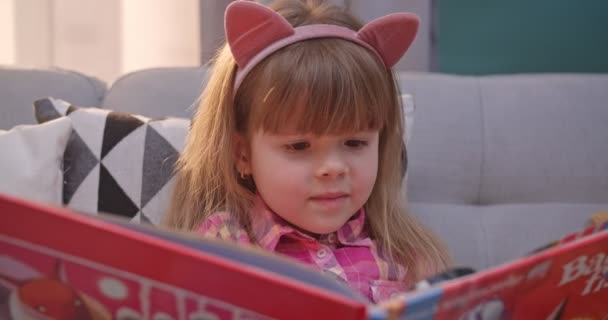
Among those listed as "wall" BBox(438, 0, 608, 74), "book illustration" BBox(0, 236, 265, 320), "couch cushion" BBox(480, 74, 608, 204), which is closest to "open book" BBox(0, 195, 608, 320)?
"book illustration" BBox(0, 236, 265, 320)

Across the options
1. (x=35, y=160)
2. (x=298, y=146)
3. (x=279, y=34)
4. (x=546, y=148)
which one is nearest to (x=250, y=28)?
(x=279, y=34)

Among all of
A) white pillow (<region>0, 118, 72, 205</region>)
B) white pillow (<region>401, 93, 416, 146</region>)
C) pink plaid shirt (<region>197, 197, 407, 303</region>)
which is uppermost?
white pillow (<region>401, 93, 416, 146</region>)

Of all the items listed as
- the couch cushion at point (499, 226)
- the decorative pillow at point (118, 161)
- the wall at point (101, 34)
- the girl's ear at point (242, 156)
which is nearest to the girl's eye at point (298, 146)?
the girl's ear at point (242, 156)

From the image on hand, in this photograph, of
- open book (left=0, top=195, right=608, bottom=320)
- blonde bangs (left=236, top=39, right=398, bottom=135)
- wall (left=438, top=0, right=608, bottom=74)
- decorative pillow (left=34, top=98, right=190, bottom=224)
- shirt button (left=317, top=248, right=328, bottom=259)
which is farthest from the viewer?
wall (left=438, top=0, right=608, bottom=74)

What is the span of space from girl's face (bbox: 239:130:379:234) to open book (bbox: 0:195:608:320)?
35 centimetres

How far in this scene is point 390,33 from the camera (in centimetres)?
97

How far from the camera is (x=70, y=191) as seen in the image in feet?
3.62

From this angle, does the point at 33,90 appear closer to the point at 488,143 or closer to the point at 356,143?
the point at 356,143

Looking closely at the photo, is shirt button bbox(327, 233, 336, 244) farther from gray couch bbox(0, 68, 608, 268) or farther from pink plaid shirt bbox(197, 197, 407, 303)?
gray couch bbox(0, 68, 608, 268)

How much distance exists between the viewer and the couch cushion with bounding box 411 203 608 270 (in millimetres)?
1194

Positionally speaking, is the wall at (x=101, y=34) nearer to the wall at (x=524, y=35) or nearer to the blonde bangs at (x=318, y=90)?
the wall at (x=524, y=35)

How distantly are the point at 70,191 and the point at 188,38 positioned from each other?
657mm

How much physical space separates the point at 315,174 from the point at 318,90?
0.10 m

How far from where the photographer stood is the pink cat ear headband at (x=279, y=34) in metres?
0.90
